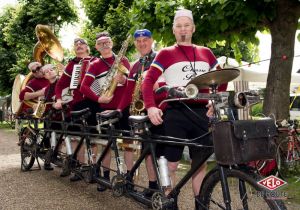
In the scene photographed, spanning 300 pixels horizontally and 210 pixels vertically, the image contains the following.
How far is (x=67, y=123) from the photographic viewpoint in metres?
6.30

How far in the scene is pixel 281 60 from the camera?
275 inches

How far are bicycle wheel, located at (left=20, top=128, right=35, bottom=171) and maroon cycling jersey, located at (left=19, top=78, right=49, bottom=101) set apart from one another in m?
0.75

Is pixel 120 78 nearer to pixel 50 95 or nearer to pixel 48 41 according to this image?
pixel 50 95

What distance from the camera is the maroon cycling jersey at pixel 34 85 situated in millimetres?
7770

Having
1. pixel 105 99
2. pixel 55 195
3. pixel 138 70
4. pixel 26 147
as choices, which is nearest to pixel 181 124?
pixel 138 70

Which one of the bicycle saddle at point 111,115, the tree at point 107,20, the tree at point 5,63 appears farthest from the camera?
the tree at point 5,63

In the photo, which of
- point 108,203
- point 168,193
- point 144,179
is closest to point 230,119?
point 168,193

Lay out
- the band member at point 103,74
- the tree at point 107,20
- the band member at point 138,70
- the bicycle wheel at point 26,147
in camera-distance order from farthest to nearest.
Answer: the tree at point 107,20 → the bicycle wheel at point 26,147 → the band member at point 103,74 → the band member at point 138,70

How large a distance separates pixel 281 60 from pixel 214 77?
428 centimetres

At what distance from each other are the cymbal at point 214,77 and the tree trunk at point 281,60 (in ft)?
13.0

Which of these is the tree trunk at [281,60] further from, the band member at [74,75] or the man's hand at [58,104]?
the man's hand at [58,104]

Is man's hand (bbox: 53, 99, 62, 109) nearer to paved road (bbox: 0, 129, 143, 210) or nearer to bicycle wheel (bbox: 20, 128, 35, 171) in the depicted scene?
paved road (bbox: 0, 129, 143, 210)

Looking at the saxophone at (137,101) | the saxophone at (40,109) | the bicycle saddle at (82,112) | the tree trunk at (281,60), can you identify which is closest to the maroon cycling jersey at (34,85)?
the saxophone at (40,109)

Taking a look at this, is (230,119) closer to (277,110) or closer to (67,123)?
(67,123)
